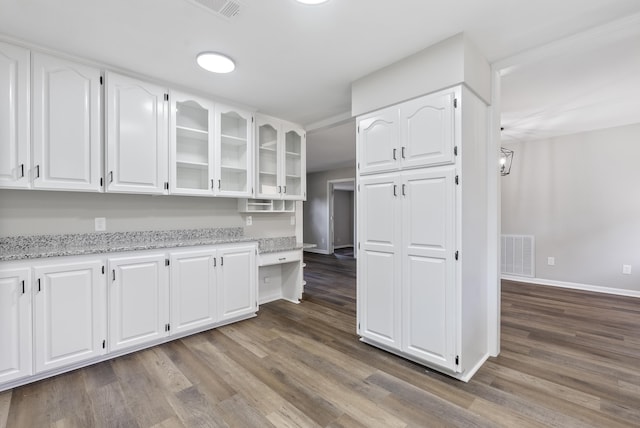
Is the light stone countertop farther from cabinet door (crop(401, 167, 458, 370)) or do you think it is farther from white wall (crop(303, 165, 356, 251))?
white wall (crop(303, 165, 356, 251))

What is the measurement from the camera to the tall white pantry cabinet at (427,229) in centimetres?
211

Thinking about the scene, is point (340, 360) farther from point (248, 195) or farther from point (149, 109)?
point (149, 109)

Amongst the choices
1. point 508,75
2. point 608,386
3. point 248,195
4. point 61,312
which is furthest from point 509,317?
point 61,312

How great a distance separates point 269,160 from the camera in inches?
152

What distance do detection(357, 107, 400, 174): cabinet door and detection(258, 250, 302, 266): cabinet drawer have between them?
1.68 meters

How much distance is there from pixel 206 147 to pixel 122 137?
2.64 ft

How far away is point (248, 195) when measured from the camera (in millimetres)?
3432

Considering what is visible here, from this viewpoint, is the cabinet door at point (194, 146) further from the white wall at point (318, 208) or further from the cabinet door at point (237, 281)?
the white wall at point (318, 208)

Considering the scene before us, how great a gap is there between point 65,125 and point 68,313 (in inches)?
57.2

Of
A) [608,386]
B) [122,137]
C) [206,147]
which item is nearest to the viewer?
[608,386]

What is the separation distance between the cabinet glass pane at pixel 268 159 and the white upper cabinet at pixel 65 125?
174 cm

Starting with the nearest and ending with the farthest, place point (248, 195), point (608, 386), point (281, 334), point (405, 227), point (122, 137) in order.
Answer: point (608, 386)
point (405, 227)
point (122, 137)
point (281, 334)
point (248, 195)

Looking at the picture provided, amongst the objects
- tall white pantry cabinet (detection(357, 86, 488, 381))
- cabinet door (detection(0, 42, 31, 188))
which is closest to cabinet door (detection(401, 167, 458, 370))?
tall white pantry cabinet (detection(357, 86, 488, 381))

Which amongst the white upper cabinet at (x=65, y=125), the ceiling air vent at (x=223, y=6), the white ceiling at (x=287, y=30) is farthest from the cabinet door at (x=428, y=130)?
the white upper cabinet at (x=65, y=125)
